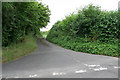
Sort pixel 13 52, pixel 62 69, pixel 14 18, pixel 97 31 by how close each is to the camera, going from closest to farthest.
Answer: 1. pixel 62 69
2. pixel 14 18
3. pixel 13 52
4. pixel 97 31

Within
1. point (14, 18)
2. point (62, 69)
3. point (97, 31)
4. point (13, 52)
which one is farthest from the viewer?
point (97, 31)

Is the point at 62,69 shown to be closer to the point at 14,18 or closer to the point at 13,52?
the point at 13,52

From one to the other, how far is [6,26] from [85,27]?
311 inches

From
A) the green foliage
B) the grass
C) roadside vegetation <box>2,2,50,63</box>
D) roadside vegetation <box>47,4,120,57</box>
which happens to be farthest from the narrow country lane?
roadside vegetation <box>47,4,120,57</box>

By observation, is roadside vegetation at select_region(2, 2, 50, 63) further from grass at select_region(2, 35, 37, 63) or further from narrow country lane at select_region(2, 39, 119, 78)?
narrow country lane at select_region(2, 39, 119, 78)

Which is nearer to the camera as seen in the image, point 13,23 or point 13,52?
point 13,23

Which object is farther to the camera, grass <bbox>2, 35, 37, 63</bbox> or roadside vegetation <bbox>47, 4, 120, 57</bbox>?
roadside vegetation <bbox>47, 4, 120, 57</bbox>

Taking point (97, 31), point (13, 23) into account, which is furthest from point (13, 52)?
point (97, 31)

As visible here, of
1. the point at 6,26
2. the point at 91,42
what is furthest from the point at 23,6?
the point at 91,42

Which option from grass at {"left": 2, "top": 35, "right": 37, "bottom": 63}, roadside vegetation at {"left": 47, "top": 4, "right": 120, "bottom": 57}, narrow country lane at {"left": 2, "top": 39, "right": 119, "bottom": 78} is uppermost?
roadside vegetation at {"left": 47, "top": 4, "right": 120, "bottom": 57}

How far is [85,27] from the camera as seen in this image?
10195 millimetres

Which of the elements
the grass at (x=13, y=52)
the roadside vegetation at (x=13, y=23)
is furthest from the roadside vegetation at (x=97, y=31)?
the grass at (x=13, y=52)

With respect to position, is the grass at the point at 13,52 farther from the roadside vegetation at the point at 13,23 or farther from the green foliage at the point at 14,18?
the green foliage at the point at 14,18

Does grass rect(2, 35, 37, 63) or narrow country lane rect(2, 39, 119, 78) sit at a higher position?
grass rect(2, 35, 37, 63)
